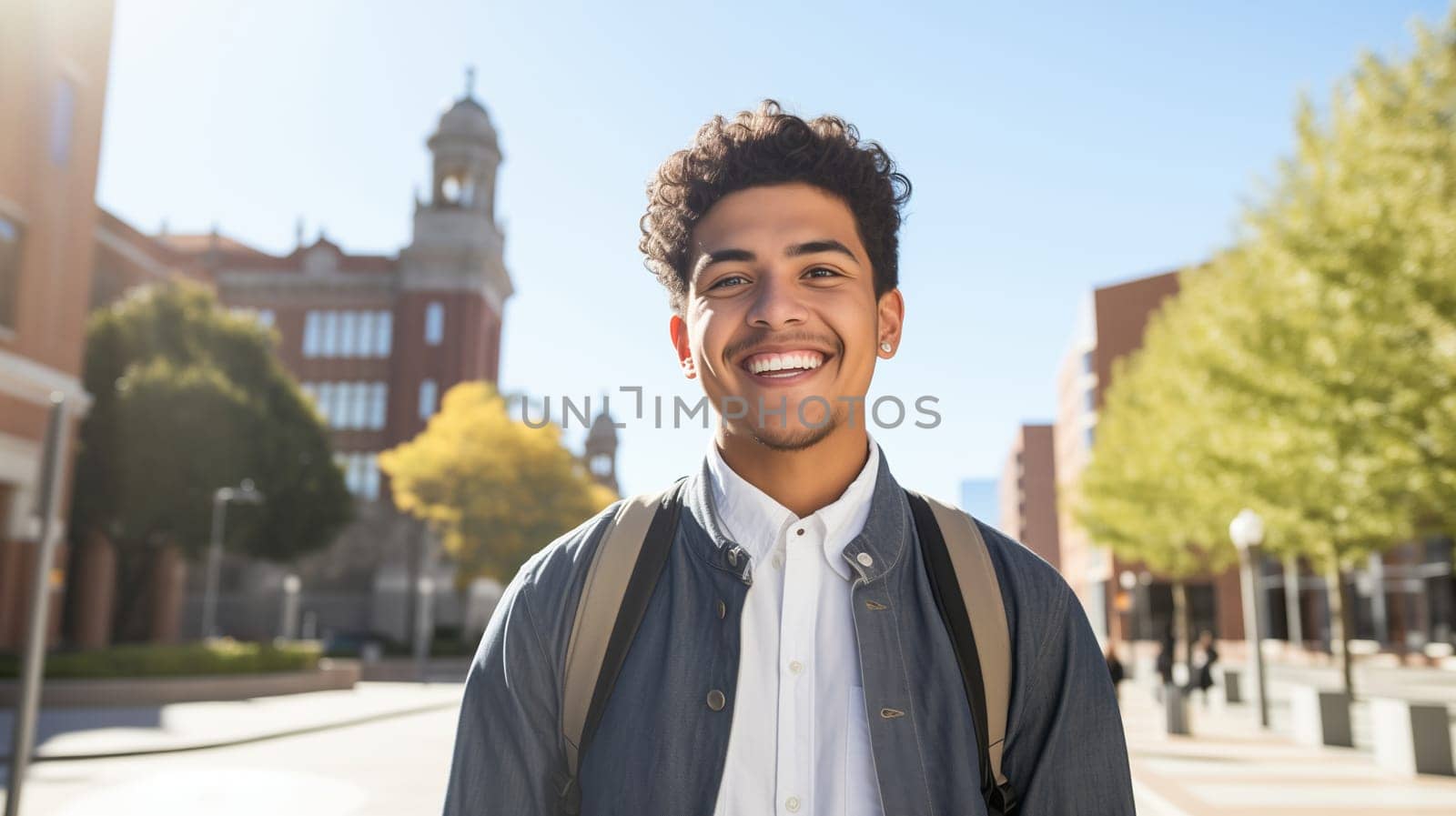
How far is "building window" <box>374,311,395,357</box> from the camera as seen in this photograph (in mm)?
64625

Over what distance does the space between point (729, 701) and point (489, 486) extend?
44033 mm

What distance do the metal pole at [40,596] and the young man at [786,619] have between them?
23.6 feet

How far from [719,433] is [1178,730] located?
61.2ft

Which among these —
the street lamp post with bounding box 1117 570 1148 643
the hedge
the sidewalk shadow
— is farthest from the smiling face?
the street lamp post with bounding box 1117 570 1148 643

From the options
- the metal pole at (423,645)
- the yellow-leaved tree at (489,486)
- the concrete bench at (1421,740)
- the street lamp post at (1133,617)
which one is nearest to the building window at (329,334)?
the yellow-leaved tree at (489,486)

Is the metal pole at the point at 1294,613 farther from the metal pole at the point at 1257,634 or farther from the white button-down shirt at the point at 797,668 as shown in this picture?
the white button-down shirt at the point at 797,668

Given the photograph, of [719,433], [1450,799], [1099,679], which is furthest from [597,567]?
[1450,799]

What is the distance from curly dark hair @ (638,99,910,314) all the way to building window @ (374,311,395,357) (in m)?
64.6

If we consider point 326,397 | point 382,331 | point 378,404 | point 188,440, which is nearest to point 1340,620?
point 188,440

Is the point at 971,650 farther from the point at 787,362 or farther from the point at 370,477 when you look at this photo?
the point at 370,477

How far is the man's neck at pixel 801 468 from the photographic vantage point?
2.28 meters

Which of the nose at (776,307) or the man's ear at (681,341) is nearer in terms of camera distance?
the nose at (776,307)

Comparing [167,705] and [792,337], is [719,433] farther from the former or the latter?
[167,705]

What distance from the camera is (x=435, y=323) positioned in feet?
205
